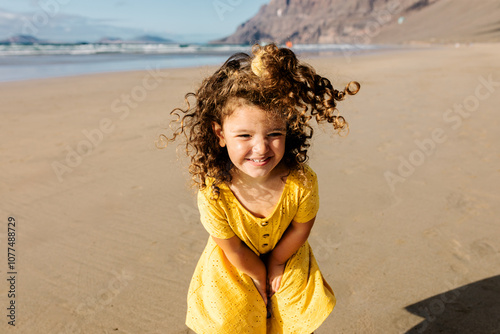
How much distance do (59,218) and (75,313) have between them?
3.89 feet

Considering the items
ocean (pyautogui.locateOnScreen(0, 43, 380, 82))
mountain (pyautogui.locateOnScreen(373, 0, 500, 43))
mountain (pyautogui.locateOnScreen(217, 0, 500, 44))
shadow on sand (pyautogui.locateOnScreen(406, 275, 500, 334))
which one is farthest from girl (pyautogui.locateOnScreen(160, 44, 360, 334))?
mountain (pyautogui.locateOnScreen(217, 0, 500, 44))

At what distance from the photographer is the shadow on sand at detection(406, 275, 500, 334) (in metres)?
1.94

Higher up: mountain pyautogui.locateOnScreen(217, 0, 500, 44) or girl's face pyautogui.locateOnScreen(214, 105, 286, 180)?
mountain pyautogui.locateOnScreen(217, 0, 500, 44)

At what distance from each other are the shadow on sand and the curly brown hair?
1.19m

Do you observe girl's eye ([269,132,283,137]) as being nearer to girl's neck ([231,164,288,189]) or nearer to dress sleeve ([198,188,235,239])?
girl's neck ([231,164,288,189])

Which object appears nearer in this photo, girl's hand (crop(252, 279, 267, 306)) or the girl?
the girl

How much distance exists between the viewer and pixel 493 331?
74.7 inches

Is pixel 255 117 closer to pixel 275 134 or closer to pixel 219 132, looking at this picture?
pixel 275 134

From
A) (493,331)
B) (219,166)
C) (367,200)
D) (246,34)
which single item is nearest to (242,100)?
(219,166)

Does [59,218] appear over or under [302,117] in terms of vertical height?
under

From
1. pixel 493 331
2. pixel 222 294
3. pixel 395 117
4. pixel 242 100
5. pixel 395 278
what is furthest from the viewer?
pixel 395 117

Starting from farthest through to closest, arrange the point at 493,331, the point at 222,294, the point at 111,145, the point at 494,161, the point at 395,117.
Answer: the point at 395,117 → the point at 111,145 → the point at 494,161 → the point at 493,331 → the point at 222,294

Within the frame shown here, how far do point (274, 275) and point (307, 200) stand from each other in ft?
1.22

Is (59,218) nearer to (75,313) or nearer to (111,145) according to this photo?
(75,313)
